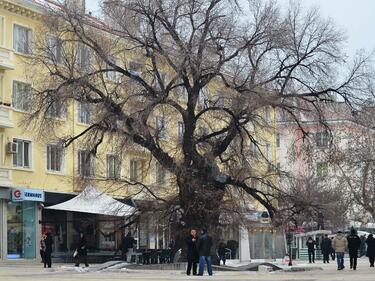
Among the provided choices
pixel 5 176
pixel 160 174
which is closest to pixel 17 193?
pixel 5 176

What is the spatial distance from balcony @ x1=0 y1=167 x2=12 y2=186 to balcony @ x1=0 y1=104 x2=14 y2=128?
97.1 inches

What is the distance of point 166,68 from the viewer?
1417 inches

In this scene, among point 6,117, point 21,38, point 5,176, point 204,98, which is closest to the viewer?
point 204,98

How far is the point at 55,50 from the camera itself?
37.1 meters

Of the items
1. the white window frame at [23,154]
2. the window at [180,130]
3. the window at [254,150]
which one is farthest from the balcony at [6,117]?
the window at [254,150]

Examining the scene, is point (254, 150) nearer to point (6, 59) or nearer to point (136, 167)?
point (136, 167)

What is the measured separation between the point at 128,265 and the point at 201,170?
535 centimetres

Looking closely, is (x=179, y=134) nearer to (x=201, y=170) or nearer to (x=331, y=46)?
(x=201, y=170)

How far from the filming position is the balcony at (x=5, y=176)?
45.2 m

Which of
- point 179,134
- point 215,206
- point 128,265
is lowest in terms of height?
point 128,265

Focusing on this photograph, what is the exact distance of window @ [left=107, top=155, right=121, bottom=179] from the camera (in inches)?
1484

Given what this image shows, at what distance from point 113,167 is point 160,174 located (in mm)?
2670

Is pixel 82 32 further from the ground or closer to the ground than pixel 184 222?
further from the ground

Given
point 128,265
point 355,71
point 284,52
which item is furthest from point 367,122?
point 128,265
